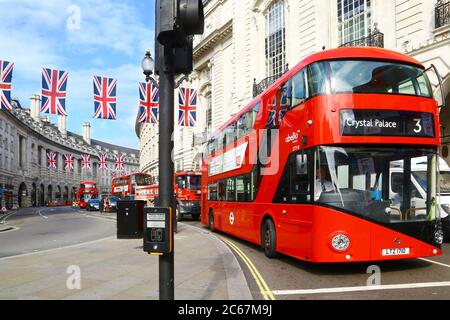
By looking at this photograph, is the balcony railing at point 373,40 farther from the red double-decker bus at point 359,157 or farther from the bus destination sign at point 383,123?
the bus destination sign at point 383,123

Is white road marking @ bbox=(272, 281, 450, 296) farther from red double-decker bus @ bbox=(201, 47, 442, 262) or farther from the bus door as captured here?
the bus door

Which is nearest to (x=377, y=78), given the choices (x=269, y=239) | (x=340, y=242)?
(x=340, y=242)

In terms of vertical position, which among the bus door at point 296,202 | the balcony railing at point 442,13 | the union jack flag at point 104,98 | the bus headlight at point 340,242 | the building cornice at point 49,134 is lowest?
the bus headlight at point 340,242

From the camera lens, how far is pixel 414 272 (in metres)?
8.36

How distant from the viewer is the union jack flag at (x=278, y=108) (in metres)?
9.62

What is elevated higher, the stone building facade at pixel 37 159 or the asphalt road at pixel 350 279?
the stone building facade at pixel 37 159

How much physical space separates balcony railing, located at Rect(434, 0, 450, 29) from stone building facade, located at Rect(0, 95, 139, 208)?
61010 millimetres

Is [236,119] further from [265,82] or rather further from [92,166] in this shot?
[92,166]

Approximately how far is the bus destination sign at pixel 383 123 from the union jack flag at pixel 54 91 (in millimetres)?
14694

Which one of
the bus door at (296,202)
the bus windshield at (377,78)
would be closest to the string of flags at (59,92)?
the bus door at (296,202)

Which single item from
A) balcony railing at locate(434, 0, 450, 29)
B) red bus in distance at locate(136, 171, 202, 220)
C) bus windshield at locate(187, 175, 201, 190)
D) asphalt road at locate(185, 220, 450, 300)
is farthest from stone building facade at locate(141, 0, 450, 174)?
red bus in distance at locate(136, 171, 202, 220)

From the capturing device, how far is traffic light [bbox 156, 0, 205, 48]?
3.75m

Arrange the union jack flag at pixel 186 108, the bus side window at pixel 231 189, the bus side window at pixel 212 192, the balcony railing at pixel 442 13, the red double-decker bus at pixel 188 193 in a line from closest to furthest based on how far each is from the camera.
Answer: the bus side window at pixel 231 189, the bus side window at pixel 212 192, the balcony railing at pixel 442 13, the red double-decker bus at pixel 188 193, the union jack flag at pixel 186 108

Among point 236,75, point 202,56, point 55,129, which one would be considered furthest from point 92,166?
point 236,75
